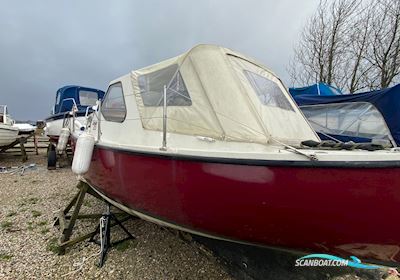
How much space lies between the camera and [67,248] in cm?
319

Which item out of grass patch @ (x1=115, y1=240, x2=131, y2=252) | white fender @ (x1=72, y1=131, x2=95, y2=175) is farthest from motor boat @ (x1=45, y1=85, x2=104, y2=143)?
grass patch @ (x1=115, y1=240, x2=131, y2=252)

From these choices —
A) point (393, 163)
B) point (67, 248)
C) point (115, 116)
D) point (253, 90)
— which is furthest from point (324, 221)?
point (67, 248)

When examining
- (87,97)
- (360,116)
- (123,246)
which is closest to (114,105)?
(123,246)

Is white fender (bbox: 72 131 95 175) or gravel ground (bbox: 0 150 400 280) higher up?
white fender (bbox: 72 131 95 175)

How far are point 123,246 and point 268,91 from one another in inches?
98.9

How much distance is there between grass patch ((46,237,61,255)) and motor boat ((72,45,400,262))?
90 centimetres

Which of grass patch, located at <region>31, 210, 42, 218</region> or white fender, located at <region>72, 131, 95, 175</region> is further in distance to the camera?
grass patch, located at <region>31, 210, 42, 218</region>

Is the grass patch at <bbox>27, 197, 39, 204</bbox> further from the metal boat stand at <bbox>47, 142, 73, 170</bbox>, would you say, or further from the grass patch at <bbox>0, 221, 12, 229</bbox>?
the metal boat stand at <bbox>47, 142, 73, 170</bbox>

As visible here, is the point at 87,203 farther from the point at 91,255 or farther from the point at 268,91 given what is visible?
the point at 268,91

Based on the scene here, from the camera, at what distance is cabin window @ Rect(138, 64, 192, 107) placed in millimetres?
2450

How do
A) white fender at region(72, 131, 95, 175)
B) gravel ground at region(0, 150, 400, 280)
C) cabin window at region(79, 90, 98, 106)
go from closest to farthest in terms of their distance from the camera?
gravel ground at region(0, 150, 400, 280) → white fender at region(72, 131, 95, 175) → cabin window at region(79, 90, 98, 106)

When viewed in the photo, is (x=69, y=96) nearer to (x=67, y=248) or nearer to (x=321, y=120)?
(x=67, y=248)

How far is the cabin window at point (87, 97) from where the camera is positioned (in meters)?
9.98

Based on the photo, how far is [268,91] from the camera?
2.78m
